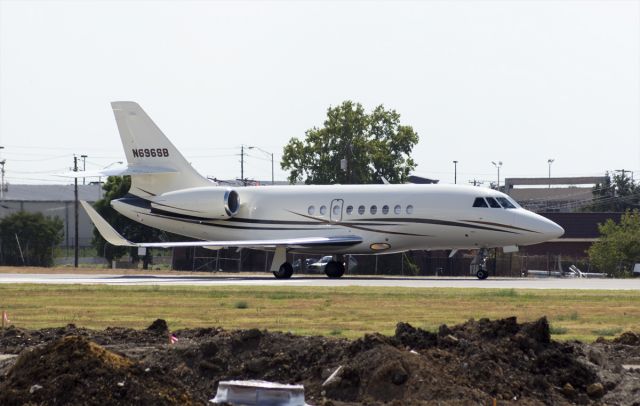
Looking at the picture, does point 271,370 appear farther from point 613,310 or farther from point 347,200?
point 347,200

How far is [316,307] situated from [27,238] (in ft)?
185

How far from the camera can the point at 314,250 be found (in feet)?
153

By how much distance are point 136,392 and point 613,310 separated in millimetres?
17728

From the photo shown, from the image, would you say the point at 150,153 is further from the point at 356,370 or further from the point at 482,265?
the point at 356,370

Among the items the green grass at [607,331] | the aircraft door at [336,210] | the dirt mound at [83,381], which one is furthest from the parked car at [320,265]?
the dirt mound at [83,381]

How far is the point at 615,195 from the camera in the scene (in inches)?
4688

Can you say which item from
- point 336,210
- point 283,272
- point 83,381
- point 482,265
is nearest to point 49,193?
point 283,272

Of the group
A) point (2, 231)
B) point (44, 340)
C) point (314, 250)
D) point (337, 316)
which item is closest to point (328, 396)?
point (44, 340)

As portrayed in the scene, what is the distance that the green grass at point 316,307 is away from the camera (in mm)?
22984

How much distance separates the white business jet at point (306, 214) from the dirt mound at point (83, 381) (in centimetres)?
3068

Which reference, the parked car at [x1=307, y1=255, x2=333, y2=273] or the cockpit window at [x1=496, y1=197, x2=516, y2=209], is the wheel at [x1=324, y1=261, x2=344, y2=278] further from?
the parked car at [x1=307, y1=255, x2=333, y2=273]

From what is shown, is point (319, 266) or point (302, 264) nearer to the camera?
point (319, 266)

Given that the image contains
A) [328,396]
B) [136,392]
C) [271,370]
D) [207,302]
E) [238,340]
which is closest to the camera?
[136,392]

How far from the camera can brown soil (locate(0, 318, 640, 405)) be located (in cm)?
1184
